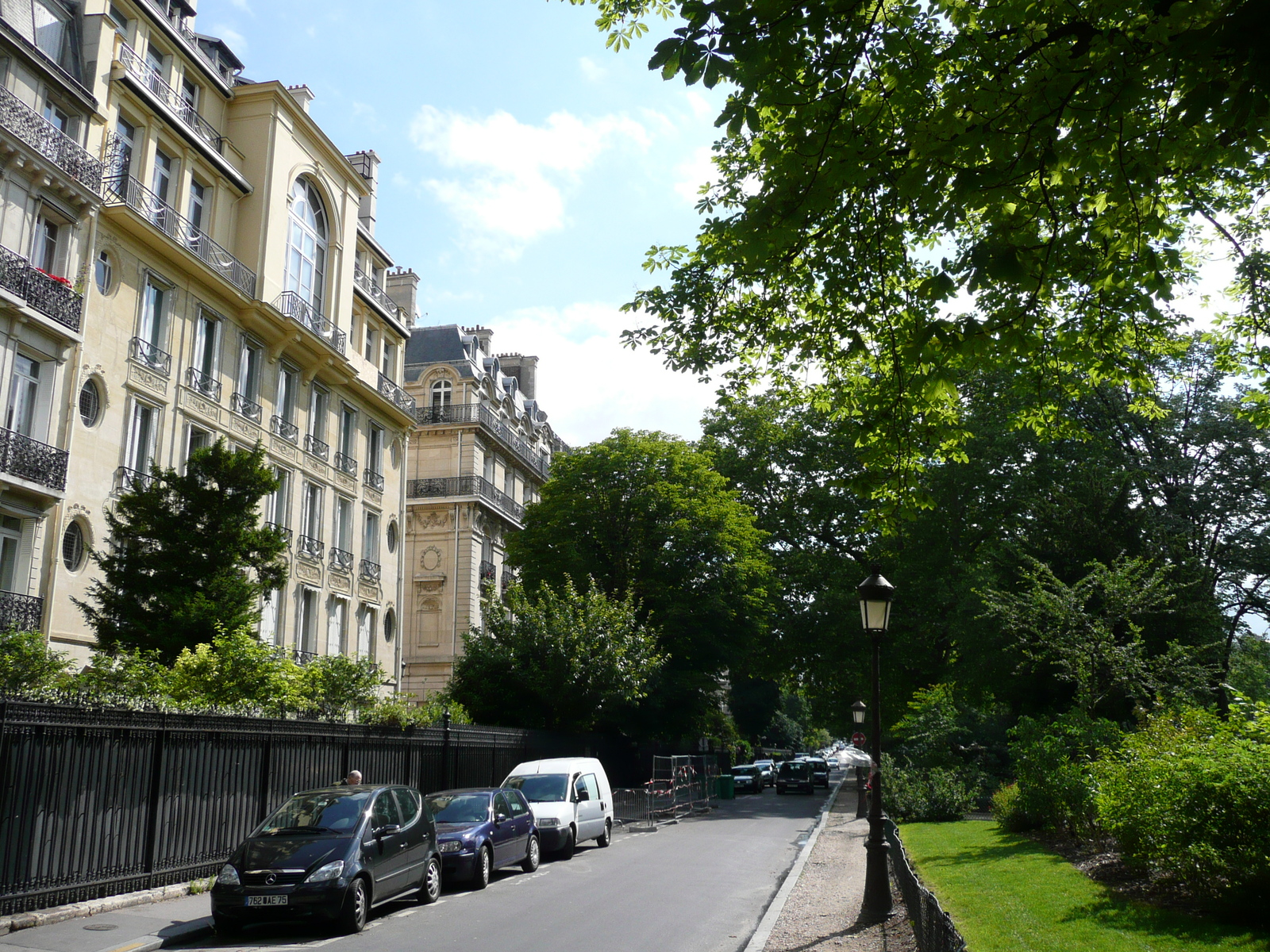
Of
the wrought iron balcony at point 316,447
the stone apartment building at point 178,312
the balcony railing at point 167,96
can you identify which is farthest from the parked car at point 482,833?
the balcony railing at point 167,96

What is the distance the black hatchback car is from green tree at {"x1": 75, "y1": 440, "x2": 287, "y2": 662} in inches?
225

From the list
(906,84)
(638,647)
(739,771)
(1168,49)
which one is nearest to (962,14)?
(906,84)

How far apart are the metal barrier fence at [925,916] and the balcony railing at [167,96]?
2290 centimetres

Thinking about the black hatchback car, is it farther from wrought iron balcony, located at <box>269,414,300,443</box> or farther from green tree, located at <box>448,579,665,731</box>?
wrought iron balcony, located at <box>269,414,300,443</box>

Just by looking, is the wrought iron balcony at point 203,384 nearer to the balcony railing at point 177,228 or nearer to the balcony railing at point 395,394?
the balcony railing at point 177,228

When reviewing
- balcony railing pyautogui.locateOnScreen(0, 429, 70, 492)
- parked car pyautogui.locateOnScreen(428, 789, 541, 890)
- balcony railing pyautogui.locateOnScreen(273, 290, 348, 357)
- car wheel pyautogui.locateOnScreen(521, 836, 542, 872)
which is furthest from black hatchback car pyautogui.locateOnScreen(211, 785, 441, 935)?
balcony railing pyautogui.locateOnScreen(273, 290, 348, 357)

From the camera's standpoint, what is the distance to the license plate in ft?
35.4

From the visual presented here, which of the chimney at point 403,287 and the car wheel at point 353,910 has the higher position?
the chimney at point 403,287

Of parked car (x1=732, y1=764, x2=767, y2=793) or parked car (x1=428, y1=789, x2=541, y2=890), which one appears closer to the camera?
parked car (x1=428, y1=789, x2=541, y2=890)

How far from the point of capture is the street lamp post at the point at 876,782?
472 inches

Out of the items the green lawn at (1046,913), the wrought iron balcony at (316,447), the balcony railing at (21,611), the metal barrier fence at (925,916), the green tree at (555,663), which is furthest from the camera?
the green tree at (555,663)

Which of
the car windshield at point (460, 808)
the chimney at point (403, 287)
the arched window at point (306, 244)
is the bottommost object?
the car windshield at point (460, 808)

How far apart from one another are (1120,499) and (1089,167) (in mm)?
20458

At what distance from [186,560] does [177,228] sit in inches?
428
